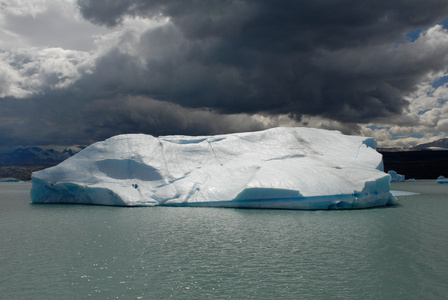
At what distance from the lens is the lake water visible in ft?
16.8

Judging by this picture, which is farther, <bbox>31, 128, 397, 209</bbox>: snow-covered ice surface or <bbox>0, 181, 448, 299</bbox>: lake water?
<bbox>31, 128, 397, 209</bbox>: snow-covered ice surface

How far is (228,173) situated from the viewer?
1538 centimetres

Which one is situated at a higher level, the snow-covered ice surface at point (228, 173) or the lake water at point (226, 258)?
the snow-covered ice surface at point (228, 173)

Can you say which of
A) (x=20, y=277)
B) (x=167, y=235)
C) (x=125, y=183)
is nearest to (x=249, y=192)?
(x=167, y=235)

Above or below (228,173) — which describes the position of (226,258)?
below

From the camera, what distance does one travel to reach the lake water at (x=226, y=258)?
5.12m

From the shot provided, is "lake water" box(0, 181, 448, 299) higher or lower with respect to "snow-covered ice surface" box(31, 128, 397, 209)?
lower

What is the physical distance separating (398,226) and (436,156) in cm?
13559

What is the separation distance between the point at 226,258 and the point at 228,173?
345 inches

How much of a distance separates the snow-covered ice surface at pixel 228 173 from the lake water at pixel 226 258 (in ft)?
6.31

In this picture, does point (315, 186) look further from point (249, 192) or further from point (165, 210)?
point (165, 210)

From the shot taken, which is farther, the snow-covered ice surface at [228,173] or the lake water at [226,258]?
the snow-covered ice surface at [228,173]

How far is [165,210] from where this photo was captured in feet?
45.0

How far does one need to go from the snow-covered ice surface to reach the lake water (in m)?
1.92
